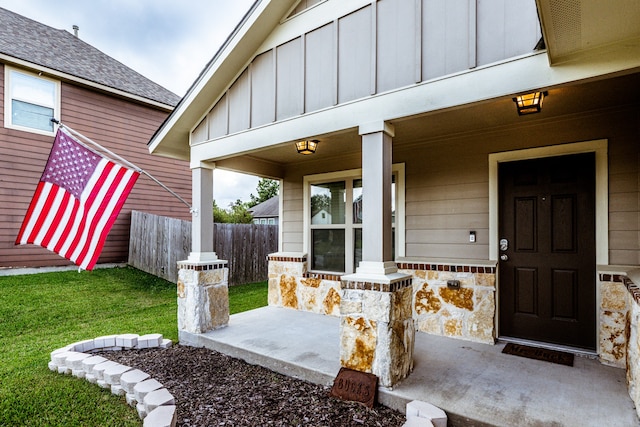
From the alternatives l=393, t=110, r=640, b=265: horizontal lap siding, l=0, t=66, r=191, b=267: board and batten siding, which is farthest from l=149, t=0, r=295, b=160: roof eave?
l=0, t=66, r=191, b=267: board and batten siding

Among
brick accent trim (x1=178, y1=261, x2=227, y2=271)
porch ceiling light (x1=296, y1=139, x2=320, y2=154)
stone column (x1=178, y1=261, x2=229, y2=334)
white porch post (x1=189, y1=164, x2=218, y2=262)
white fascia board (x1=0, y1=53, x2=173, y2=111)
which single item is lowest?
stone column (x1=178, y1=261, x2=229, y2=334)

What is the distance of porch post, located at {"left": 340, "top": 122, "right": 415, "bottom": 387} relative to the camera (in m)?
2.72

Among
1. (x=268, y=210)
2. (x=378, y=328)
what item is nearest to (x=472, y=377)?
(x=378, y=328)

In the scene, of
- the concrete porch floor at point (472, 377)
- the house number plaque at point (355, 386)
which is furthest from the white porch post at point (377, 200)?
the concrete porch floor at point (472, 377)

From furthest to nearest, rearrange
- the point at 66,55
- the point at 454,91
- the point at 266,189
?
the point at 266,189 → the point at 66,55 → the point at 454,91

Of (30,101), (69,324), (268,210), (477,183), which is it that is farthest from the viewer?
(268,210)

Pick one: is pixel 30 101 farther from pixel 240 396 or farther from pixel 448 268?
pixel 448 268

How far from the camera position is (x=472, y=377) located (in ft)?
9.43

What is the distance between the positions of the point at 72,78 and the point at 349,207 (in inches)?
292

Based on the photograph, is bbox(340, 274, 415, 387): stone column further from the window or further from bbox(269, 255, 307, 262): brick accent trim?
the window

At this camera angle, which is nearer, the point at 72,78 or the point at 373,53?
the point at 373,53

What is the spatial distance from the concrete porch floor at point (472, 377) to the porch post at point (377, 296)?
0.22 metres

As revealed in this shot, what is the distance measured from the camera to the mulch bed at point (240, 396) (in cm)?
247

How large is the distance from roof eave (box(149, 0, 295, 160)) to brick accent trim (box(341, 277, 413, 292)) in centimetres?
286
